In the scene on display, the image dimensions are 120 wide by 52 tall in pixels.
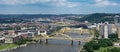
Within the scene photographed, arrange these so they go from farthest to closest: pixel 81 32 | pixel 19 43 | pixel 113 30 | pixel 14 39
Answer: pixel 81 32 → pixel 113 30 → pixel 14 39 → pixel 19 43

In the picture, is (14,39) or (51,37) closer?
(14,39)

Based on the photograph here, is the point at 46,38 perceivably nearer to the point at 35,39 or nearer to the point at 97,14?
the point at 35,39

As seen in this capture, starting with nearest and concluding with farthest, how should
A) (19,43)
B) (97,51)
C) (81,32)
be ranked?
(97,51), (19,43), (81,32)

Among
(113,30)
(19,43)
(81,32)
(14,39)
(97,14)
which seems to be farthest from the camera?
(97,14)

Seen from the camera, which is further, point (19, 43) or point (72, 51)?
point (19, 43)

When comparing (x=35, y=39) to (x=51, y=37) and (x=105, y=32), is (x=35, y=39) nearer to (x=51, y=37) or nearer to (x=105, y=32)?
(x=51, y=37)

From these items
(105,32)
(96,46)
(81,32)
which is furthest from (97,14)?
(96,46)

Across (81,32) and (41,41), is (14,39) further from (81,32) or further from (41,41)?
(81,32)

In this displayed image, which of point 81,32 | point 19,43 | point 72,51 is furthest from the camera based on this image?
point 81,32

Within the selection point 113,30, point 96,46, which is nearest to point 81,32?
point 113,30
